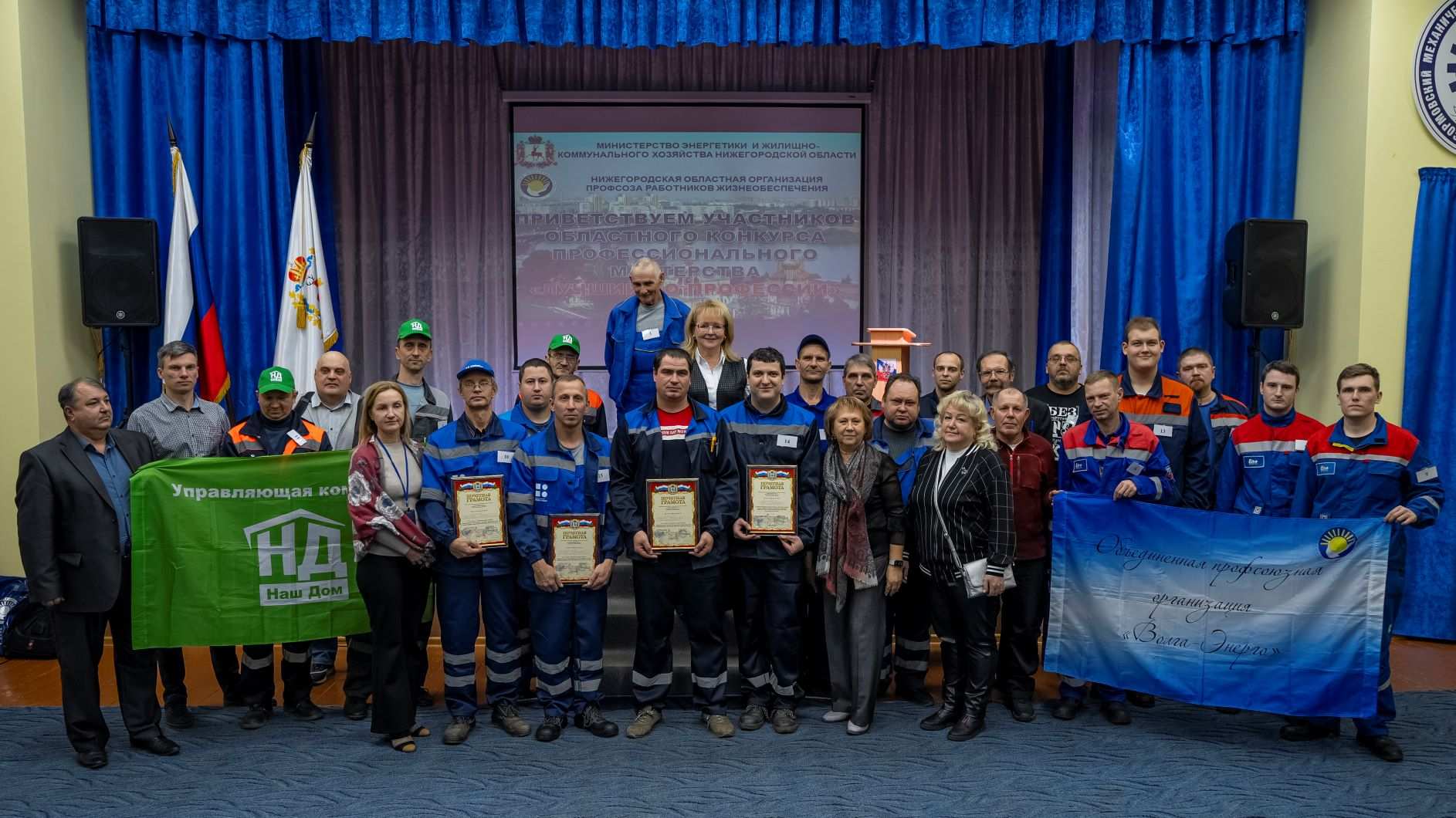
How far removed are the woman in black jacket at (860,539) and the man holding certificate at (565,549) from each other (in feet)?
2.97

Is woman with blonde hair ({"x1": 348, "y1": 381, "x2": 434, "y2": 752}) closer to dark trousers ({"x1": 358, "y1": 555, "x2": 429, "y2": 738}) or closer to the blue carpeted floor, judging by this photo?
dark trousers ({"x1": 358, "y1": 555, "x2": 429, "y2": 738})

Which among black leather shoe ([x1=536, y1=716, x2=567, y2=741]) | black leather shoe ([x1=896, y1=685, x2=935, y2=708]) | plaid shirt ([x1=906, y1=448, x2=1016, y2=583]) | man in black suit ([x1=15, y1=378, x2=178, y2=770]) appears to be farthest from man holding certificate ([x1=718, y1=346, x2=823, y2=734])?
man in black suit ([x1=15, y1=378, x2=178, y2=770])

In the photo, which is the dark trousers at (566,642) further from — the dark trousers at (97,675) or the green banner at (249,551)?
the dark trousers at (97,675)

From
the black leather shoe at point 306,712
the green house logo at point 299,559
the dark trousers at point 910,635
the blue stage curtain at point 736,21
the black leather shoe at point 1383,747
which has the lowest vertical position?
the black leather shoe at point 306,712

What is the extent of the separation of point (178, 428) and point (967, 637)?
3.60m

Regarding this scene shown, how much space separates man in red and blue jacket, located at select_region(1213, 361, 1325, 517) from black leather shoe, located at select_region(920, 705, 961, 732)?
1.50 metres

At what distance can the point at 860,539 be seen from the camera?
13.6ft

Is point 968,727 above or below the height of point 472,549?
below

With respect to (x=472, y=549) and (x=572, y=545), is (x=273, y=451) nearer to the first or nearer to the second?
(x=472, y=549)

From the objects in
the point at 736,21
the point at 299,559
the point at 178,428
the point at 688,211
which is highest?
the point at 736,21

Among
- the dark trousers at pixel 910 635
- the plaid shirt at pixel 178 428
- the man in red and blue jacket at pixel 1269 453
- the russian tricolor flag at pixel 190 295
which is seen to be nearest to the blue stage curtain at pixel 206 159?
the russian tricolor flag at pixel 190 295

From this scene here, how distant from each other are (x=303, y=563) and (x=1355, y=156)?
5.99 m

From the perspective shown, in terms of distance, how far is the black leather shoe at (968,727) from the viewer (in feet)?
13.6

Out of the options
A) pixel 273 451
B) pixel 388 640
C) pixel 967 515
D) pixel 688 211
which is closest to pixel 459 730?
pixel 388 640
